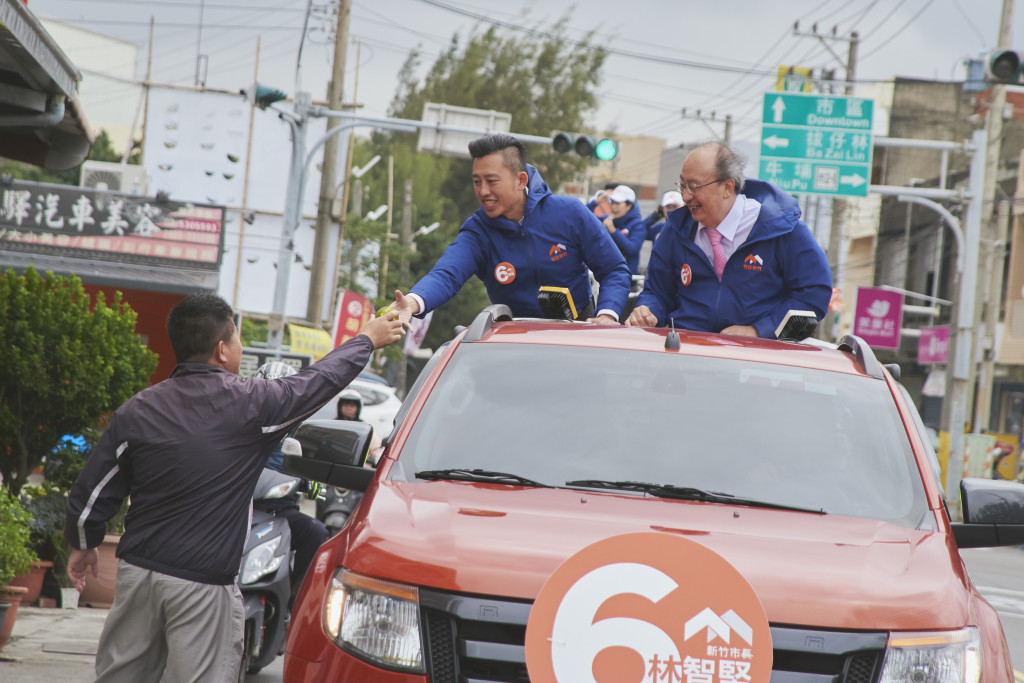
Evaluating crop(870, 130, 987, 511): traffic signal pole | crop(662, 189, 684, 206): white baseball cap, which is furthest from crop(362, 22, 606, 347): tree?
crop(662, 189, 684, 206): white baseball cap

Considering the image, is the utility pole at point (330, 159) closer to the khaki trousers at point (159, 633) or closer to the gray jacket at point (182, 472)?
the gray jacket at point (182, 472)

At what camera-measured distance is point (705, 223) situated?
17.3 ft

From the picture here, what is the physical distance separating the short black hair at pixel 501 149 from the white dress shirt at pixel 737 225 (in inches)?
35.5

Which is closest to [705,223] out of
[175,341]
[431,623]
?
[175,341]

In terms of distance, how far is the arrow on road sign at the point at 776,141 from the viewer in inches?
851

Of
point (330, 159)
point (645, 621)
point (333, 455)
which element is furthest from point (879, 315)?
point (645, 621)

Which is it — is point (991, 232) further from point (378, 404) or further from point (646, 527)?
point (646, 527)

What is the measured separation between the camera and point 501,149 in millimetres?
5520

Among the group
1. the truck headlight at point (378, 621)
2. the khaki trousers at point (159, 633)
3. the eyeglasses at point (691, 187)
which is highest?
the eyeglasses at point (691, 187)

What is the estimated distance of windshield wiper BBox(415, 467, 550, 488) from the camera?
11.3 ft

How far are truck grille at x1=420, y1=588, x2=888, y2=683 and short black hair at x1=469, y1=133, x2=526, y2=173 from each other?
2959 mm

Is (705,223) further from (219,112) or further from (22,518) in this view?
(219,112)

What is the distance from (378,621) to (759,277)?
2.80m

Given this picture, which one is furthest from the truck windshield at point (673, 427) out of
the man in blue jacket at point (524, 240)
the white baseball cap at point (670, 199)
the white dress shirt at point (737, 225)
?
the white baseball cap at point (670, 199)
